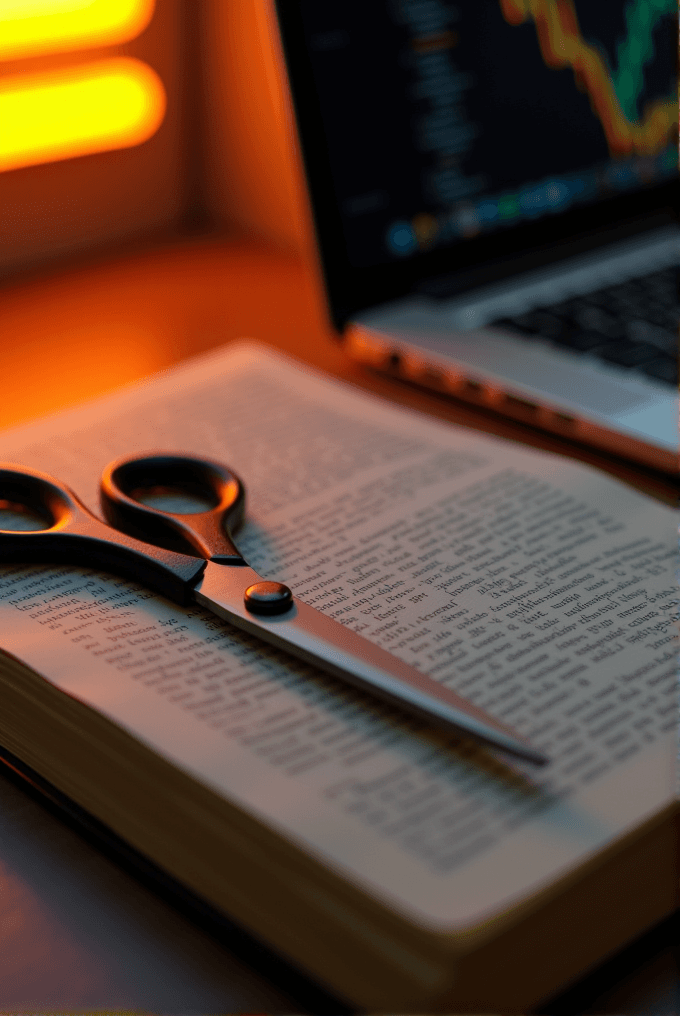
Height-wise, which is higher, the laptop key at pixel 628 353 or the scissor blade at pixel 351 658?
the scissor blade at pixel 351 658

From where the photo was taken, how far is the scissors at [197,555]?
1.02 ft

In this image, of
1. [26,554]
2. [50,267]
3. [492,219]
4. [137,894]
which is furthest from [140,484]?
[50,267]

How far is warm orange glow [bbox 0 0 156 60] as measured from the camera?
77cm

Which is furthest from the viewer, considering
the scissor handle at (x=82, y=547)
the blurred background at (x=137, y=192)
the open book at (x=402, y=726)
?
the blurred background at (x=137, y=192)

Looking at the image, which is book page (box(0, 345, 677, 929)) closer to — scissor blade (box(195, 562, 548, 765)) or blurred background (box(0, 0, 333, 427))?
scissor blade (box(195, 562, 548, 765))

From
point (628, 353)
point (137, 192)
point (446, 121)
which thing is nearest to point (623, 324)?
point (628, 353)

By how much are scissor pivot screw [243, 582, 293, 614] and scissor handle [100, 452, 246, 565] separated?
33 millimetres

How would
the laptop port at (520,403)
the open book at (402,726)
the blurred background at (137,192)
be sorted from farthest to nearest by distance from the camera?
1. the blurred background at (137,192)
2. the laptop port at (520,403)
3. the open book at (402,726)

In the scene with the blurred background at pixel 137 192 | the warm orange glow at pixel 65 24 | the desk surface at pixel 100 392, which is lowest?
the desk surface at pixel 100 392

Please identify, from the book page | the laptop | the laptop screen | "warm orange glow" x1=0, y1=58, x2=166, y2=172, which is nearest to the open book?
the book page

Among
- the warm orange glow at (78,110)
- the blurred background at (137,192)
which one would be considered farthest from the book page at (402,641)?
the warm orange glow at (78,110)

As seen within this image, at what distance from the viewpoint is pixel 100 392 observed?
66 cm

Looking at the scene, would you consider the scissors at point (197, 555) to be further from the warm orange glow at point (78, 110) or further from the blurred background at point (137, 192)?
the warm orange glow at point (78, 110)

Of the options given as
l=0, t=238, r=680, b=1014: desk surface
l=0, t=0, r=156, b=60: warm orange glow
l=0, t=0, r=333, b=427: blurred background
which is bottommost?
l=0, t=238, r=680, b=1014: desk surface
